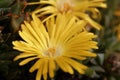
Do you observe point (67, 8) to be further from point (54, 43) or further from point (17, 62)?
point (17, 62)

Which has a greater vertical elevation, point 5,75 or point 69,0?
point 69,0

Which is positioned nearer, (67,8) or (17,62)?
(17,62)

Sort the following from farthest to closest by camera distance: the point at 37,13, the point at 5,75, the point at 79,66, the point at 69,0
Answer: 1. the point at 69,0
2. the point at 37,13
3. the point at 5,75
4. the point at 79,66

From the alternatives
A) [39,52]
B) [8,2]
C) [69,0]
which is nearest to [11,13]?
[8,2]

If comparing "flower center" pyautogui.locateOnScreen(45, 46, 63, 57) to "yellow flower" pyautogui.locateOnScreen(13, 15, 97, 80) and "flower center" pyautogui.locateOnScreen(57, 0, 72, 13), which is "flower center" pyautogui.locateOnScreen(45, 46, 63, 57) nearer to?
"yellow flower" pyautogui.locateOnScreen(13, 15, 97, 80)

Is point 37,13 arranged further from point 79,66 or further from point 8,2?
point 79,66

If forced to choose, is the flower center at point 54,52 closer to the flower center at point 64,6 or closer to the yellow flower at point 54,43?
the yellow flower at point 54,43

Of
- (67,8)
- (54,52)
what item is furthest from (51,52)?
(67,8)

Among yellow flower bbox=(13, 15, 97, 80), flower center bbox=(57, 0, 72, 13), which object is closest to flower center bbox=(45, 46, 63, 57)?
yellow flower bbox=(13, 15, 97, 80)

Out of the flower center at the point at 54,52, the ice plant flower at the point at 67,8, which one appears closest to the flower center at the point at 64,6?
the ice plant flower at the point at 67,8
